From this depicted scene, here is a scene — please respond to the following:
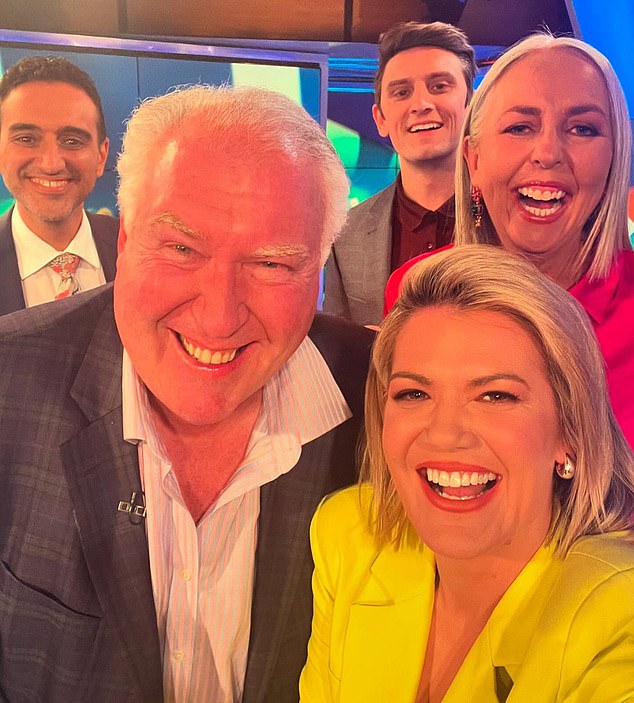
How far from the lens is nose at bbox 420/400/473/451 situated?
1.65 m

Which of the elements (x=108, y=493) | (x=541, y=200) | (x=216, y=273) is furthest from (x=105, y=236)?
(x=541, y=200)

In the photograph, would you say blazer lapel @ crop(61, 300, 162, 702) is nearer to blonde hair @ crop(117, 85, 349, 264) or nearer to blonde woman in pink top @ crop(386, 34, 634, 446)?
blonde hair @ crop(117, 85, 349, 264)

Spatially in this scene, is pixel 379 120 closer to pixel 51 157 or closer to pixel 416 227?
pixel 416 227

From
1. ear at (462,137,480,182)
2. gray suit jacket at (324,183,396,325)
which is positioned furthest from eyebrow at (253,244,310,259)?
ear at (462,137,480,182)

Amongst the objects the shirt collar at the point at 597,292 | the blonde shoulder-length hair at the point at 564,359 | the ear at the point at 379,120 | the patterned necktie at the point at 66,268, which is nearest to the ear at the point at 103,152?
the patterned necktie at the point at 66,268

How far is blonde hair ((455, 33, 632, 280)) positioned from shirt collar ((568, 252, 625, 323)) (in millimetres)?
16

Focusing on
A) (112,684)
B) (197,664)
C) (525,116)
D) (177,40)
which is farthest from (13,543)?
(525,116)

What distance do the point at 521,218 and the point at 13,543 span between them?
1597 millimetres

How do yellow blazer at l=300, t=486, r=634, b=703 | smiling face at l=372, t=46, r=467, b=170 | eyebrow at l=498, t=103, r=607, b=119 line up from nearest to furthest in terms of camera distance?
yellow blazer at l=300, t=486, r=634, b=703
eyebrow at l=498, t=103, r=607, b=119
smiling face at l=372, t=46, r=467, b=170

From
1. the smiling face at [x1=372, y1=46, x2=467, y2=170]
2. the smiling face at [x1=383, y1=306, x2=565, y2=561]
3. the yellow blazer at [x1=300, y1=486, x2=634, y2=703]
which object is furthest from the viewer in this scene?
the smiling face at [x1=372, y1=46, x2=467, y2=170]

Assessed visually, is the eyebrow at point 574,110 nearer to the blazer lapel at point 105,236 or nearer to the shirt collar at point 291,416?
the shirt collar at point 291,416

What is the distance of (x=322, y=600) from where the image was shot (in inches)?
78.4

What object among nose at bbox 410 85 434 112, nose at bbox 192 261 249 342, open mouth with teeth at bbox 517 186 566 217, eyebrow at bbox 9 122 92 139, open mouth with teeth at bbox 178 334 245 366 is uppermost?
nose at bbox 410 85 434 112

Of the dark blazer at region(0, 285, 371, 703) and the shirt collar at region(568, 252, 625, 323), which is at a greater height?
the shirt collar at region(568, 252, 625, 323)
